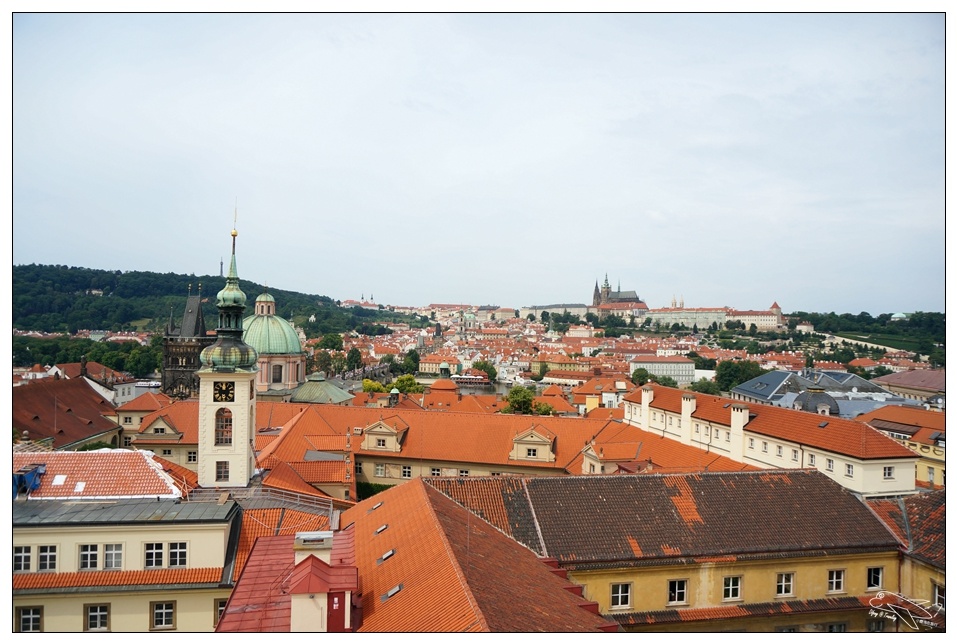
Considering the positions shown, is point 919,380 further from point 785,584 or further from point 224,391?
point 224,391

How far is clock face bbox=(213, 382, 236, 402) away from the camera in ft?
77.0

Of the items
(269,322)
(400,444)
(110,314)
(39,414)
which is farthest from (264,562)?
(110,314)

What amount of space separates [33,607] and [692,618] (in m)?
14.9

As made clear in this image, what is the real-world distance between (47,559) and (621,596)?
43.2 ft

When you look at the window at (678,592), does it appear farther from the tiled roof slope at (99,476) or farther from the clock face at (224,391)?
the clock face at (224,391)

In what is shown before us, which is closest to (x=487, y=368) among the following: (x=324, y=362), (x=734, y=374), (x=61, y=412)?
(x=324, y=362)

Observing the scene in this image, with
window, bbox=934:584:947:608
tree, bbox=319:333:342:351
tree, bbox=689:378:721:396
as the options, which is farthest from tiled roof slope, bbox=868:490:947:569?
tree, bbox=319:333:342:351

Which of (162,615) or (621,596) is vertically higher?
(621,596)

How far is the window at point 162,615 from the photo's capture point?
1620cm

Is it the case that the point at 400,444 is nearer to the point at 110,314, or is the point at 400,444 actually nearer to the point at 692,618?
the point at 692,618

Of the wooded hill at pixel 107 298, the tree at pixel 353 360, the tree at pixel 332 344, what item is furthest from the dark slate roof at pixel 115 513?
the tree at pixel 332 344

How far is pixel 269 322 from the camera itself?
2269 inches

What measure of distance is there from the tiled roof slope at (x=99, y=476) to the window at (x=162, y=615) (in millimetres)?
3086

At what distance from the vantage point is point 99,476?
18.6 metres
